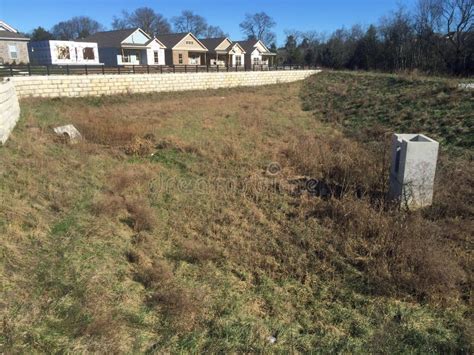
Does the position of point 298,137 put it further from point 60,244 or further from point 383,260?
point 60,244

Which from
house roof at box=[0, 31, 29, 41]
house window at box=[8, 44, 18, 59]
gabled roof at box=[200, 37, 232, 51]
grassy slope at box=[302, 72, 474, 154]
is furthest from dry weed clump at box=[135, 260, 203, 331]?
gabled roof at box=[200, 37, 232, 51]

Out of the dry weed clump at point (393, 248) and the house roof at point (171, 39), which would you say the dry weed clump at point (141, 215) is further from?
the house roof at point (171, 39)

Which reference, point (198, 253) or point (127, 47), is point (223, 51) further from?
point (198, 253)

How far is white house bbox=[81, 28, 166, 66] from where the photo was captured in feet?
134

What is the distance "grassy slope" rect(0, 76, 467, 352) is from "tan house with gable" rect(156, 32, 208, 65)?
38.3 metres

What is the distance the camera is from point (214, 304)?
4527 mm

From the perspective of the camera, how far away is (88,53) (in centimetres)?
4125

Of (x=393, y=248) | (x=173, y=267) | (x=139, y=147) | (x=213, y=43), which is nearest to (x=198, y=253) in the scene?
(x=173, y=267)

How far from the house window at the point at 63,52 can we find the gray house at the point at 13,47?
300cm

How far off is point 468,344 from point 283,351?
2.09 m

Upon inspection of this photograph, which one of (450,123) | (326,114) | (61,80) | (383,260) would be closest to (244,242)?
(383,260)

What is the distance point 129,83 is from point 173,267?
790 inches

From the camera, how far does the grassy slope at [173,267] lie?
12.7 feet

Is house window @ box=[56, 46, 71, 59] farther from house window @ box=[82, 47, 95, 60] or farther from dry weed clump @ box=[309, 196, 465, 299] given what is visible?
dry weed clump @ box=[309, 196, 465, 299]
